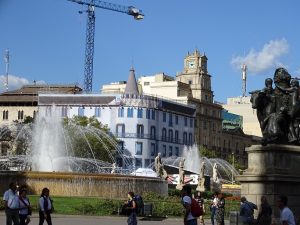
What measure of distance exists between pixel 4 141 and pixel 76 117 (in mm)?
10572

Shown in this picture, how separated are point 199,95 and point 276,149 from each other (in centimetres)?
12181

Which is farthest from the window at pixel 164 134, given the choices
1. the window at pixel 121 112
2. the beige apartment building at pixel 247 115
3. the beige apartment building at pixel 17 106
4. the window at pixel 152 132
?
the beige apartment building at pixel 247 115

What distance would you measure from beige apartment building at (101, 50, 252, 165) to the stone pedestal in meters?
112

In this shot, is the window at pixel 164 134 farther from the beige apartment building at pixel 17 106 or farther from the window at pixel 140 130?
the beige apartment building at pixel 17 106

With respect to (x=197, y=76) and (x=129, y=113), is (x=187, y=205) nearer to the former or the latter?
(x=129, y=113)

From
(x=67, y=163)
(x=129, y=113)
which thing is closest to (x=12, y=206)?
(x=67, y=163)

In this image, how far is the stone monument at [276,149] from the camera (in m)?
22.8

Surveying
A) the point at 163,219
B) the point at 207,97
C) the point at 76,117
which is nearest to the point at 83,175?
the point at 163,219

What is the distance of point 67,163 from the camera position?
6731cm

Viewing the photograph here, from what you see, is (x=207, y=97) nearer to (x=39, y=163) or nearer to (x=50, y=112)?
(x=50, y=112)

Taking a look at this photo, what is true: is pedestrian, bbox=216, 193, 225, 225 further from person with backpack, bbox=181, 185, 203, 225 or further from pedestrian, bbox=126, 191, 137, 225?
person with backpack, bbox=181, 185, 203, 225

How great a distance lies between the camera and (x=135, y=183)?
4519cm

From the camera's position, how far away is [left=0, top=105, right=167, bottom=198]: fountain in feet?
143

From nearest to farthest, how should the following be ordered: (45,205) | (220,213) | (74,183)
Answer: (45,205) → (220,213) → (74,183)
